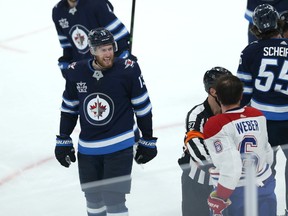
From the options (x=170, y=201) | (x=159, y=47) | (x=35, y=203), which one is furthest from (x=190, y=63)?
(x=35, y=203)

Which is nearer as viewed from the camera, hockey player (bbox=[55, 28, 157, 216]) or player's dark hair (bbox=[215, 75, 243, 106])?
player's dark hair (bbox=[215, 75, 243, 106])

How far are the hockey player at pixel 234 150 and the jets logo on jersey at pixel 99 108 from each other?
694 millimetres

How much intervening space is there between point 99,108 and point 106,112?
34 mm

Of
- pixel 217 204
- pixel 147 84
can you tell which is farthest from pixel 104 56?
pixel 147 84

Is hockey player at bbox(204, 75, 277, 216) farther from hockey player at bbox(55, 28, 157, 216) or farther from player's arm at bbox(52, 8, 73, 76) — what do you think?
player's arm at bbox(52, 8, 73, 76)

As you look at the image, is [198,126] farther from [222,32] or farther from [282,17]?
[222,32]

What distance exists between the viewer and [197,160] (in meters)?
2.81

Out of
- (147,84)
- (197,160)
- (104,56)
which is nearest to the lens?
(197,160)

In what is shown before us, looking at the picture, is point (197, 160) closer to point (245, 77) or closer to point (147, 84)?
point (245, 77)

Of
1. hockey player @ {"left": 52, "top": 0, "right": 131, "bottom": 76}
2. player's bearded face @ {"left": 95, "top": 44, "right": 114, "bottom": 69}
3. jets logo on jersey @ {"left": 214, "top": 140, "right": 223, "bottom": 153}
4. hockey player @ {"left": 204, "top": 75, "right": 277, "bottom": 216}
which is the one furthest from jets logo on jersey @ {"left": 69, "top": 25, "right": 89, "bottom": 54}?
jets logo on jersey @ {"left": 214, "top": 140, "right": 223, "bottom": 153}

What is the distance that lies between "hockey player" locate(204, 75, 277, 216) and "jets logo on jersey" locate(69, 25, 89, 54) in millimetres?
1749

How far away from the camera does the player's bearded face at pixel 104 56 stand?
3.26m

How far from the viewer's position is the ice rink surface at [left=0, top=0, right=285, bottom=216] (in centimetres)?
308

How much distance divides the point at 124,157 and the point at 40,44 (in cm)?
366
